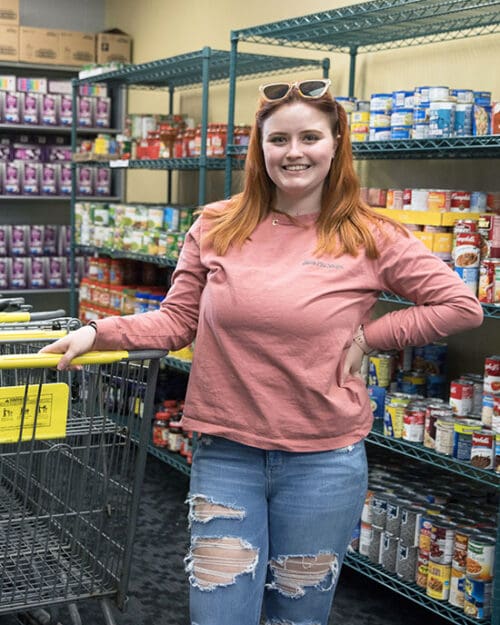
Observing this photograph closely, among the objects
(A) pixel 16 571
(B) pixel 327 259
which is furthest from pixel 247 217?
(A) pixel 16 571

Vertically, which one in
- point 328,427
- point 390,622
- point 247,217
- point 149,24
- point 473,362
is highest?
point 149,24

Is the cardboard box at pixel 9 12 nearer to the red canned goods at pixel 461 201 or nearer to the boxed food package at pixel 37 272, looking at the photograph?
the boxed food package at pixel 37 272

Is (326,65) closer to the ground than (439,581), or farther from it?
A: farther from it

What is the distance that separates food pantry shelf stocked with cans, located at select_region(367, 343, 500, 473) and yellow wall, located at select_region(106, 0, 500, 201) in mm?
779

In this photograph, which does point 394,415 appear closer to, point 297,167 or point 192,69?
point 297,167

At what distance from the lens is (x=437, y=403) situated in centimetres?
340

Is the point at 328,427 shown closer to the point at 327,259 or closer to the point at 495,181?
the point at 327,259

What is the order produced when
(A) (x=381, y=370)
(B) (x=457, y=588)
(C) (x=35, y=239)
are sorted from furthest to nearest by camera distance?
1. (C) (x=35, y=239)
2. (A) (x=381, y=370)
3. (B) (x=457, y=588)

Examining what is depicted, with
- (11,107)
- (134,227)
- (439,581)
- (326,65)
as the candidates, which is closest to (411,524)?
(439,581)

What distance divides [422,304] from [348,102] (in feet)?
6.34

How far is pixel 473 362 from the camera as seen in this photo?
3.75 metres

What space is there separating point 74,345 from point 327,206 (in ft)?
2.01

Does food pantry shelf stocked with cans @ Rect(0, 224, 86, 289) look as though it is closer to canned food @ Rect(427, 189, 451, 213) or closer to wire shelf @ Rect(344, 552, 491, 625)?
wire shelf @ Rect(344, 552, 491, 625)

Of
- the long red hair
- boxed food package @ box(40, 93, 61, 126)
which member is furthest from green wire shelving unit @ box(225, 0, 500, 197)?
boxed food package @ box(40, 93, 61, 126)
